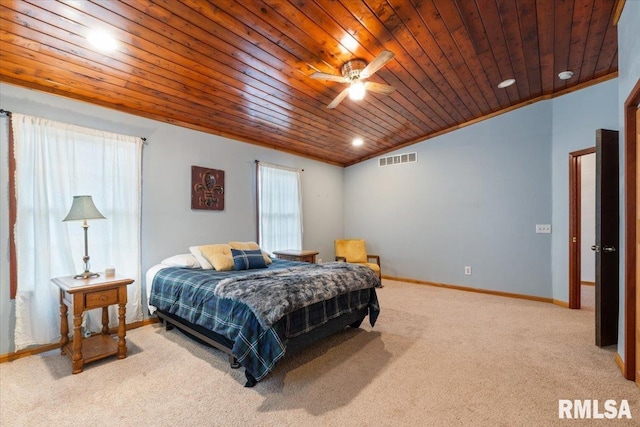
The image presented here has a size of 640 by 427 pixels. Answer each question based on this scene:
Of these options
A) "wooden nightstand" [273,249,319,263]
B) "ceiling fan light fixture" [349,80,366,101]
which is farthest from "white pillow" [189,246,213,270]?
"ceiling fan light fixture" [349,80,366,101]

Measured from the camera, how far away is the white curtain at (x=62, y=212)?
2645 mm

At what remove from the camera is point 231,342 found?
234 cm

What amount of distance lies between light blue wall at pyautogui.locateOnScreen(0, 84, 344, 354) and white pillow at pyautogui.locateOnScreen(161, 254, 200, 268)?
254 mm

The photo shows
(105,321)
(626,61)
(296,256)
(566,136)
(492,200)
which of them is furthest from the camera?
(492,200)

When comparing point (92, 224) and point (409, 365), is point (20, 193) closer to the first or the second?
point (92, 224)

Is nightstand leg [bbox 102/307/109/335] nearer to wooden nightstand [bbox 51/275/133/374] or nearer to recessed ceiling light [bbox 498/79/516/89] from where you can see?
wooden nightstand [bbox 51/275/133/374]

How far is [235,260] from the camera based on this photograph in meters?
3.49

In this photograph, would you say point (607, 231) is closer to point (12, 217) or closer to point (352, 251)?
point (352, 251)

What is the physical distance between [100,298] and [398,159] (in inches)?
201

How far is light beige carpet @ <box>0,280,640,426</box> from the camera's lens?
1.84 m

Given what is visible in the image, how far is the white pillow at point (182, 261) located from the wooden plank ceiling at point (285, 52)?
5.59 feet

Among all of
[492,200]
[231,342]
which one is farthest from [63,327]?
[492,200]

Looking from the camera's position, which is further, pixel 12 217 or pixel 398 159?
pixel 398 159

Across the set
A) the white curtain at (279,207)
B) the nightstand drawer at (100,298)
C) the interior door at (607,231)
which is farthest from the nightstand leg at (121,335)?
the interior door at (607,231)
